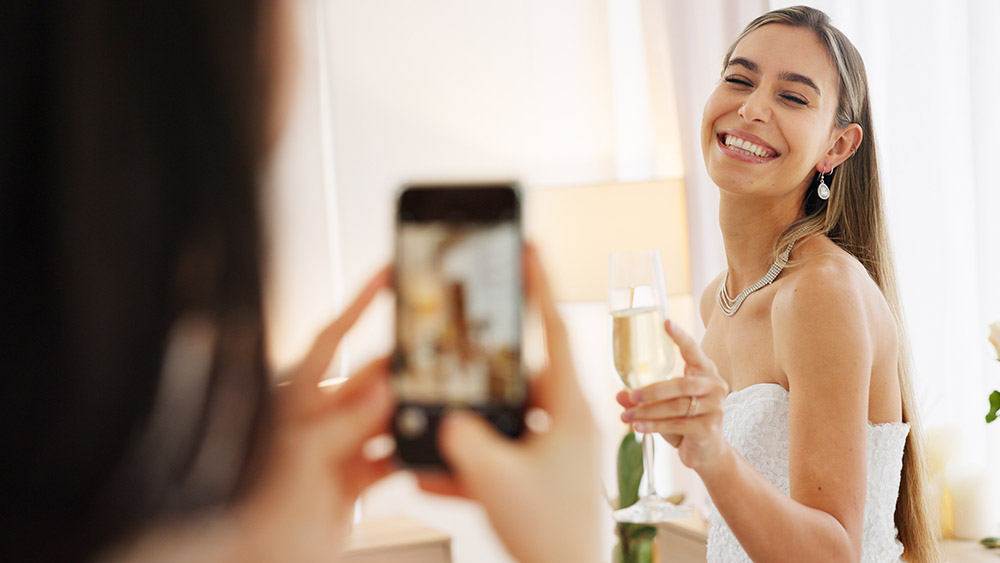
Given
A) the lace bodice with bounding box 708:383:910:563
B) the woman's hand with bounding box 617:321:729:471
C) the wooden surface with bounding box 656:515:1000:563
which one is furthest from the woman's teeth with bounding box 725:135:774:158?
the wooden surface with bounding box 656:515:1000:563

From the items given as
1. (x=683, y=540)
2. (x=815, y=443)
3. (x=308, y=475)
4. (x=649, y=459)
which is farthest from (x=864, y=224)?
(x=683, y=540)

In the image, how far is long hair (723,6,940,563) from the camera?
0.87 metres

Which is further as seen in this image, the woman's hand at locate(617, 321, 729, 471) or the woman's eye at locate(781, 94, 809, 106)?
the woman's eye at locate(781, 94, 809, 106)

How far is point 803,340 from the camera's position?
29.8 inches

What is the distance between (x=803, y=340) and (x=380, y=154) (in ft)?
2.34

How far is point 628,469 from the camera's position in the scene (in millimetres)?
1563

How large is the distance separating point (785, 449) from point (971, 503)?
0.62 m

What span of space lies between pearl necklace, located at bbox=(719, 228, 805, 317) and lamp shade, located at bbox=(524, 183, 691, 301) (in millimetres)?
594

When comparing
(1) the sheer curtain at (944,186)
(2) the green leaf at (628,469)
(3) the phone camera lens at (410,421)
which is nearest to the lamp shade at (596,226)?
(2) the green leaf at (628,469)

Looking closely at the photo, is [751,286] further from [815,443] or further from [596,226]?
[596,226]

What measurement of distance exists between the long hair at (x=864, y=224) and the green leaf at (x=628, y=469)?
0.64 m

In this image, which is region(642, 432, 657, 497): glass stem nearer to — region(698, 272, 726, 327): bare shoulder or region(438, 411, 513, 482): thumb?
region(438, 411, 513, 482): thumb

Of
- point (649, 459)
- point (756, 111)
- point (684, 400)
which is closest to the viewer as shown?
point (684, 400)

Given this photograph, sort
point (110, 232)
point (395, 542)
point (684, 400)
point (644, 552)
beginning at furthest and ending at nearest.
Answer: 1. point (644, 552)
2. point (395, 542)
3. point (684, 400)
4. point (110, 232)
